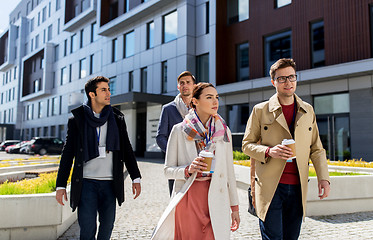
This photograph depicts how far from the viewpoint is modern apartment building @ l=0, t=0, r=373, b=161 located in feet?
47.9

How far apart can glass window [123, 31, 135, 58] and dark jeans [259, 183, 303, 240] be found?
82.3 feet

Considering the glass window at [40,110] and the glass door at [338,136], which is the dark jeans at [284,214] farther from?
the glass window at [40,110]

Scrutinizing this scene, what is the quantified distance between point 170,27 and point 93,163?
21527mm

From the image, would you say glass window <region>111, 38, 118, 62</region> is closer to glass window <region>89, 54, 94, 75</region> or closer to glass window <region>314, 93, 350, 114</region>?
glass window <region>89, 54, 94, 75</region>

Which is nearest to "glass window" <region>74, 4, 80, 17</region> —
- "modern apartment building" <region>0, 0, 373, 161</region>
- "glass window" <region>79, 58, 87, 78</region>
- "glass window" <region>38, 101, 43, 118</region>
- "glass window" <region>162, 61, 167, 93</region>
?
"modern apartment building" <region>0, 0, 373, 161</region>

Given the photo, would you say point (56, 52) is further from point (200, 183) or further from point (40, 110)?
point (200, 183)

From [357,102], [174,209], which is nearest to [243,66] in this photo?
[357,102]

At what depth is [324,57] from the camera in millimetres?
15836

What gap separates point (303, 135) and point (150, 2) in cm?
2293

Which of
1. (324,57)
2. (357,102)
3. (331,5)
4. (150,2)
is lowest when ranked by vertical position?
(357,102)

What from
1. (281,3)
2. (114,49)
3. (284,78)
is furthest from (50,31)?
(284,78)

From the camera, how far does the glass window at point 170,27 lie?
23.1 meters

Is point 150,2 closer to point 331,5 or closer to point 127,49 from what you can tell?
point 127,49

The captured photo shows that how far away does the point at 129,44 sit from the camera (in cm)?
2736
